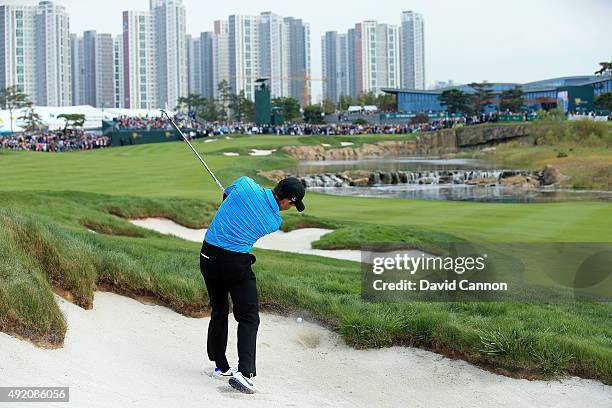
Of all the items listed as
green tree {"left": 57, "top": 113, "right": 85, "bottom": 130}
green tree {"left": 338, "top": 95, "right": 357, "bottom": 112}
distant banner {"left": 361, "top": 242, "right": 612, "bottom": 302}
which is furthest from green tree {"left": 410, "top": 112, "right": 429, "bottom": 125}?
distant banner {"left": 361, "top": 242, "right": 612, "bottom": 302}

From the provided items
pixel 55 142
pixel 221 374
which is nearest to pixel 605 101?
pixel 55 142

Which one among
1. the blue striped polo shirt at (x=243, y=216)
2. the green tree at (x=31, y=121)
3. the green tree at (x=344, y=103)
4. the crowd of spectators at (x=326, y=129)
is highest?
the green tree at (x=344, y=103)

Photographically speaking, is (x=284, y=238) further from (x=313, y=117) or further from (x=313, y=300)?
(x=313, y=117)

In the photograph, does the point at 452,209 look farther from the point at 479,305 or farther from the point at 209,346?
the point at 209,346

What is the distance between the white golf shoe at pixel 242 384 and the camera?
→ 6504mm

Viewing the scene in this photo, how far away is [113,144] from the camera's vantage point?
74.6 meters

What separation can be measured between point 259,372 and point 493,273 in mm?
6275

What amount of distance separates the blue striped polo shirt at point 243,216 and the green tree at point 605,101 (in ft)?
335

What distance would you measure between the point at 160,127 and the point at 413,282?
70522 millimetres

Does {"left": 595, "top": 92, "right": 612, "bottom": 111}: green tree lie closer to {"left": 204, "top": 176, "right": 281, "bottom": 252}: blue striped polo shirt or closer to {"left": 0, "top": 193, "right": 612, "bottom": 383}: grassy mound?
{"left": 0, "top": 193, "right": 612, "bottom": 383}: grassy mound

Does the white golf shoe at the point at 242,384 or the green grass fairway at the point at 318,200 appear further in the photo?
the green grass fairway at the point at 318,200

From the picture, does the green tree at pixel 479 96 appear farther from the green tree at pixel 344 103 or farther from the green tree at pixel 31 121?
the green tree at pixel 31 121

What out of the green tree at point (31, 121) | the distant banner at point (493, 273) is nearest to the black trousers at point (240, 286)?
the distant banner at point (493, 273)

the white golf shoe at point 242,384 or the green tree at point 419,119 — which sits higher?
the green tree at point 419,119
